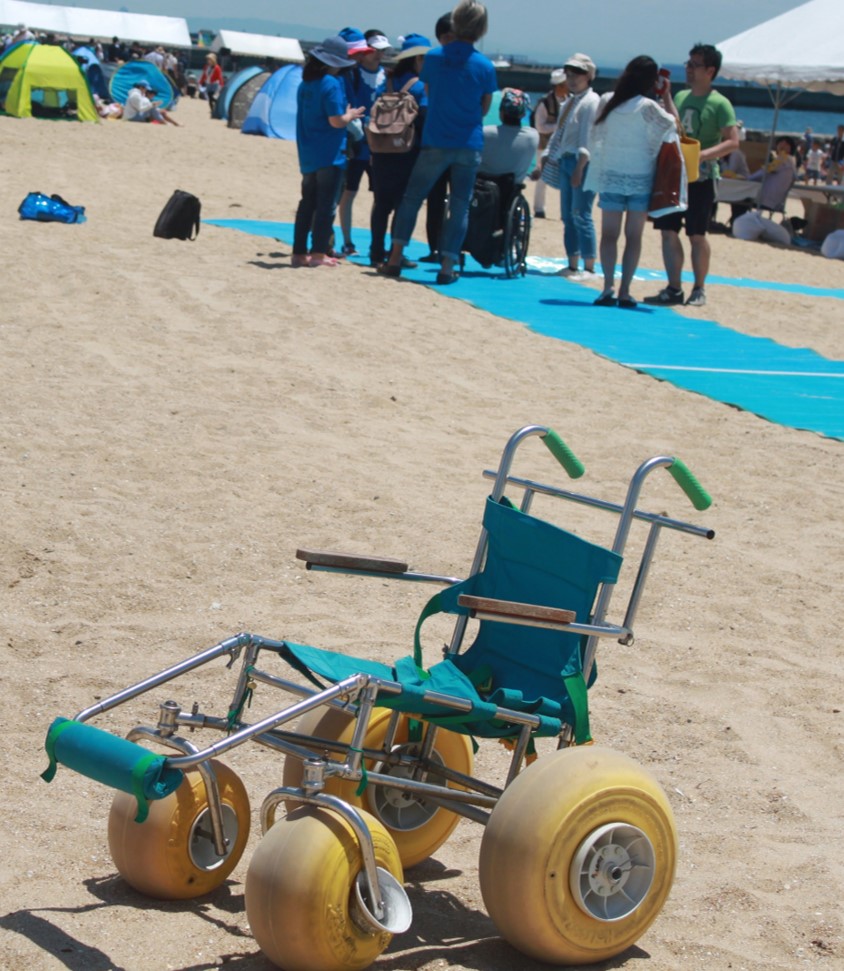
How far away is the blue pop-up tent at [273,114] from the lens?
89.9 feet

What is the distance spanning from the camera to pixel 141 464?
6.00m

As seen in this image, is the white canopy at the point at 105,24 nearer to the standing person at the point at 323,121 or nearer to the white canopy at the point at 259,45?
the white canopy at the point at 259,45

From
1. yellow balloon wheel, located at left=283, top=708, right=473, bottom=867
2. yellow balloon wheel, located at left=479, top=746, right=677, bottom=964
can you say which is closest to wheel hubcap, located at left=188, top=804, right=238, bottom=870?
yellow balloon wheel, located at left=283, top=708, right=473, bottom=867

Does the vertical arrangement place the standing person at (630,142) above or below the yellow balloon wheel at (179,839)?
above

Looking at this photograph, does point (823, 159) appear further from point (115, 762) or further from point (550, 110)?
point (115, 762)

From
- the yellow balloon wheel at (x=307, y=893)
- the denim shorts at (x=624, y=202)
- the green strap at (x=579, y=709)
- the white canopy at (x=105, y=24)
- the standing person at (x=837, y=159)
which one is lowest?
the yellow balloon wheel at (x=307, y=893)

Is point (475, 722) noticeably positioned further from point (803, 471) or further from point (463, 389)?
point (463, 389)

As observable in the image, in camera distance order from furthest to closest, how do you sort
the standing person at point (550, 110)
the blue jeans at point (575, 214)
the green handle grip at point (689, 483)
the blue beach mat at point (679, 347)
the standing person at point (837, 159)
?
the standing person at point (837, 159), the standing person at point (550, 110), the blue jeans at point (575, 214), the blue beach mat at point (679, 347), the green handle grip at point (689, 483)

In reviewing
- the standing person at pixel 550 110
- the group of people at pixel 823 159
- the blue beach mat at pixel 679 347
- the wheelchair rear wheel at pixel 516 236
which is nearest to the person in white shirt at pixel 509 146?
the wheelchair rear wheel at pixel 516 236

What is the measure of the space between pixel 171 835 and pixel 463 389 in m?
5.39

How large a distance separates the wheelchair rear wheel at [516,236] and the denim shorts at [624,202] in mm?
1346

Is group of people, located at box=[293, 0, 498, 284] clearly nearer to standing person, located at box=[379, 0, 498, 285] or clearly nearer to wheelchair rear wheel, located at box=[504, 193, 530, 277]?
standing person, located at box=[379, 0, 498, 285]

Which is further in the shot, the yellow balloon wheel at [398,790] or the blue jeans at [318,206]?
the blue jeans at [318,206]

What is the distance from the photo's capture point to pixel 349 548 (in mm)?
5250
